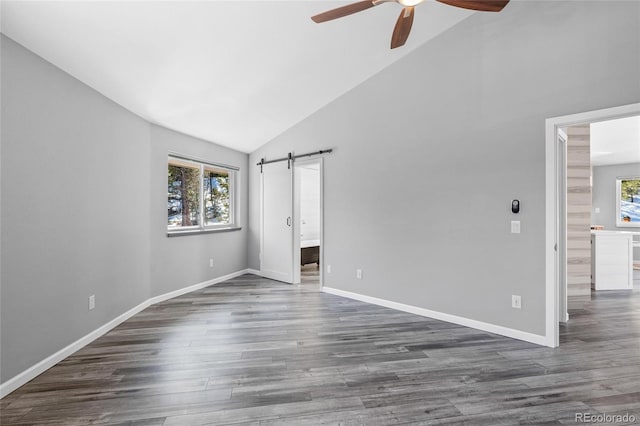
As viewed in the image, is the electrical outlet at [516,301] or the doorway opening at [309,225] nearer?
the electrical outlet at [516,301]

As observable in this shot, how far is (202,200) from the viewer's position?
15.7ft

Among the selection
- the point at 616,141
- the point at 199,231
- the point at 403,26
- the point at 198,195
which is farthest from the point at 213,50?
the point at 616,141

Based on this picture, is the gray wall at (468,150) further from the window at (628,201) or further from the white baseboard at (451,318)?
the window at (628,201)

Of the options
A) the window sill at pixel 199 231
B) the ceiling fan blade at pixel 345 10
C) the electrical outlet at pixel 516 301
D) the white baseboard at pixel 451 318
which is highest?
the ceiling fan blade at pixel 345 10

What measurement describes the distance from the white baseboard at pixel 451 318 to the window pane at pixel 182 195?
2441mm

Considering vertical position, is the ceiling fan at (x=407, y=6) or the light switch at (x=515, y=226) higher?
the ceiling fan at (x=407, y=6)

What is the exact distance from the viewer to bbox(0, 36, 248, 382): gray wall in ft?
6.65

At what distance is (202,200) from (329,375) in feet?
11.6

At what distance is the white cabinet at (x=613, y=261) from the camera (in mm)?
4590

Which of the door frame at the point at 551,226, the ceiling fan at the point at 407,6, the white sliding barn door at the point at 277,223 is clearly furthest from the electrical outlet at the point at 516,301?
the white sliding barn door at the point at 277,223

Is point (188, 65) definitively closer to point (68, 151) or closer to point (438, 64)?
point (68, 151)

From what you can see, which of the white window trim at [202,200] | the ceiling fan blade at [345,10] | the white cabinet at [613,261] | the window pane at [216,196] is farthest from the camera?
the window pane at [216,196]

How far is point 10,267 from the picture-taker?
2.00 m

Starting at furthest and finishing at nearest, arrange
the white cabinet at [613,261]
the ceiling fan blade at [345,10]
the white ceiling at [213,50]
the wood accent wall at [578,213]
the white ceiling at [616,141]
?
the white cabinet at [613,261] → the white ceiling at [616,141] → the wood accent wall at [578,213] → the white ceiling at [213,50] → the ceiling fan blade at [345,10]
